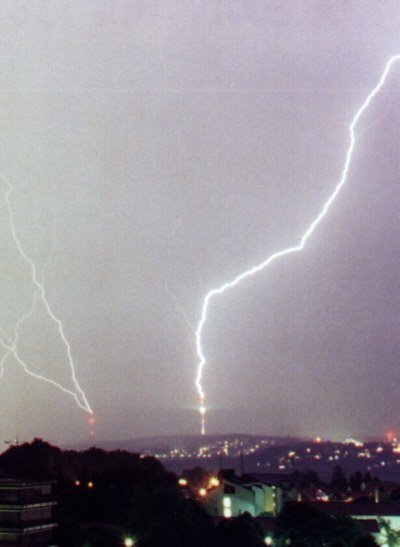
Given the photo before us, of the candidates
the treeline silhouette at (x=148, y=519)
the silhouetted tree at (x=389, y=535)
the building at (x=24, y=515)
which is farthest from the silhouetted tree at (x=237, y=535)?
the silhouetted tree at (x=389, y=535)

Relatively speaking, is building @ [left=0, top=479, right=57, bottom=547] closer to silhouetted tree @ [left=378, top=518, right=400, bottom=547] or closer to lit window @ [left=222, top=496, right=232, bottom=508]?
silhouetted tree @ [left=378, top=518, right=400, bottom=547]

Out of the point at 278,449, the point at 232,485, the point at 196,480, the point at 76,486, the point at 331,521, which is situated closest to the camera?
the point at 331,521

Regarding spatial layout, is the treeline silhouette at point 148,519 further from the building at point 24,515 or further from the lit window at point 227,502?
the lit window at point 227,502

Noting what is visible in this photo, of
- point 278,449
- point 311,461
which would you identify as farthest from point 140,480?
point 278,449

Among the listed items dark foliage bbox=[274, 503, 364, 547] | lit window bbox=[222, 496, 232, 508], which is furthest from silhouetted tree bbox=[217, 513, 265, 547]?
lit window bbox=[222, 496, 232, 508]

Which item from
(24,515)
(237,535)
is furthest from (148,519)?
(24,515)

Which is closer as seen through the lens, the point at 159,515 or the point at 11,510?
the point at 11,510

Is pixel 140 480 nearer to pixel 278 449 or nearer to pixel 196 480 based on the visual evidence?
pixel 196 480
